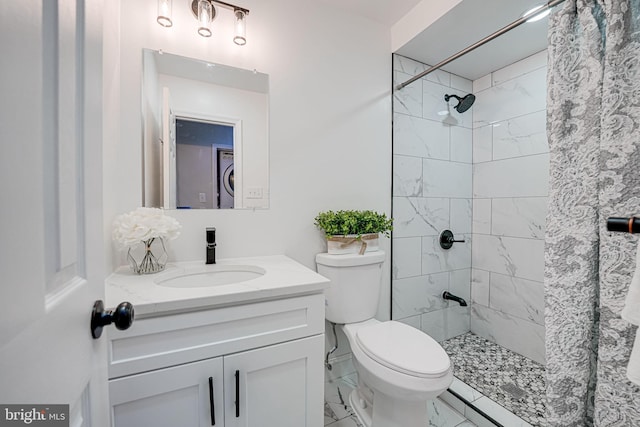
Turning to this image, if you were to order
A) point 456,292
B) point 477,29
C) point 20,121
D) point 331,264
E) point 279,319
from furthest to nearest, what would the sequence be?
point 456,292 < point 477,29 < point 331,264 < point 279,319 < point 20,121

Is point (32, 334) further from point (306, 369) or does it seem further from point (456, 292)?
point (456, 292)

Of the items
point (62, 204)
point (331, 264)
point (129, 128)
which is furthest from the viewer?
point (331, 264)

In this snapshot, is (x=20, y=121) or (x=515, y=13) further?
(x=515, y=13)

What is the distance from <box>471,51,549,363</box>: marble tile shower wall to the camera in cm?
184

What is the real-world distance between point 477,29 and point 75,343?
85.7 inches

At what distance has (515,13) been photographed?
4.79 feet

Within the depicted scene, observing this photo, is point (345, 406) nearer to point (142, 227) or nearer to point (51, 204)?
point (142, 227)

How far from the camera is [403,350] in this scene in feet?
3.85

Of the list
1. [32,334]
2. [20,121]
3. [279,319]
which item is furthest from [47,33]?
[279,319]

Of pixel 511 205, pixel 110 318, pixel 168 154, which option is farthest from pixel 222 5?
pixel 511 205

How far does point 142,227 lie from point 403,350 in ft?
3.89

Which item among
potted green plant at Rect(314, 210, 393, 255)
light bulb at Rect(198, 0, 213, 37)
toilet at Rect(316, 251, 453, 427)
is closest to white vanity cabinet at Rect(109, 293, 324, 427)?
toilet at Rect(316, 251, 453, 427)

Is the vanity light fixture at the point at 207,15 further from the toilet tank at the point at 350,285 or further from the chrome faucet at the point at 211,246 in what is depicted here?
the toilet tank at the point at 350,285

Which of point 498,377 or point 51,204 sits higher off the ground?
point 51,204
